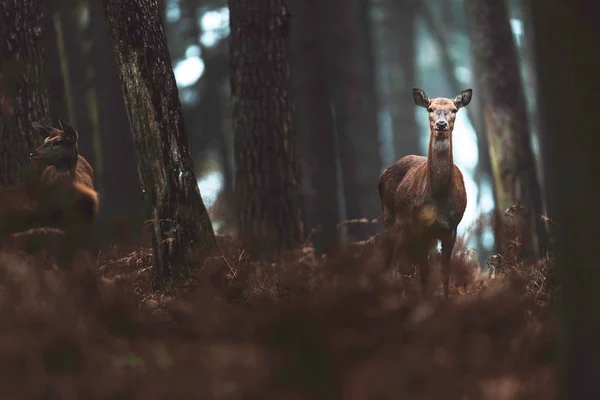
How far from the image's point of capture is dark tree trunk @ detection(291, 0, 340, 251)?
1623cm

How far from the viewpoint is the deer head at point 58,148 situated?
9.98 m

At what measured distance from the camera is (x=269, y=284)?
7266 millimetres

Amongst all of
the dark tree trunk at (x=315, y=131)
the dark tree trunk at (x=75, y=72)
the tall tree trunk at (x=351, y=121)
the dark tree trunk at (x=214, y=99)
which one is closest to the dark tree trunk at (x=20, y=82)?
the dark tree trunk at (x=315, y=131)

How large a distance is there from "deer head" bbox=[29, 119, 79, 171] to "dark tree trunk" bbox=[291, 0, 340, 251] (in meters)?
6.31

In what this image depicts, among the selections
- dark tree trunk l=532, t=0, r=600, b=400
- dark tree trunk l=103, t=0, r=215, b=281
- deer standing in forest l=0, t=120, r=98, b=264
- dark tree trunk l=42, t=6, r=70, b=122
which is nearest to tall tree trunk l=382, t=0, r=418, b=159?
dark tree trunk l=42, t=6, r=70, b=122

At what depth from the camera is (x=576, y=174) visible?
3744mm

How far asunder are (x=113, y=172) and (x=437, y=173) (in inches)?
406

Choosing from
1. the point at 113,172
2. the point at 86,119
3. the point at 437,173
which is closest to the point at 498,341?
the point at 437,173

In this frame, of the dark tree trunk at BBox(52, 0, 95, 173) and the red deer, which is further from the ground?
the dark tree trunk at BBox(52, 0, 95, 173)

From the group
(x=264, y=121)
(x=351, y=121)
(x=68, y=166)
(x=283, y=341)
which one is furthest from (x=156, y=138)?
(x=351, y=121)

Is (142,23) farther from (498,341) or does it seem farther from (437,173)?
(498,341)

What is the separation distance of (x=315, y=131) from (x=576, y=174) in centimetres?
1286

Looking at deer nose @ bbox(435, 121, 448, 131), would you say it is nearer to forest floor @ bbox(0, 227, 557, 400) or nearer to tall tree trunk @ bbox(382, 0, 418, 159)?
forest floor @ bbox(0, 227, 557, 400)

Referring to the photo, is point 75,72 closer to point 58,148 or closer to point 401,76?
point 58,148
